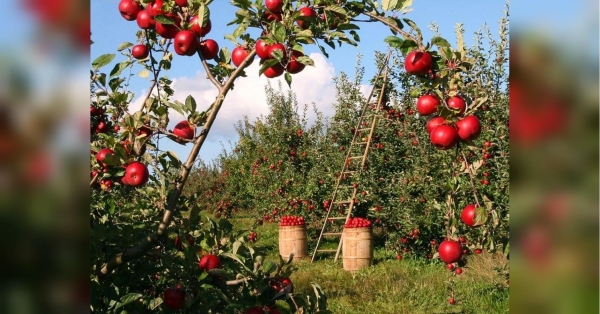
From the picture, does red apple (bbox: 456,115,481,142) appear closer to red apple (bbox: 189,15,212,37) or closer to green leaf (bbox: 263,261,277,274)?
green leaf (bbox: 263,261,277,274)

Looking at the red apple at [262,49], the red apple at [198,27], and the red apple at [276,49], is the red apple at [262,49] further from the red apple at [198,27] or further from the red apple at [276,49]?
the red apple at [198,27]

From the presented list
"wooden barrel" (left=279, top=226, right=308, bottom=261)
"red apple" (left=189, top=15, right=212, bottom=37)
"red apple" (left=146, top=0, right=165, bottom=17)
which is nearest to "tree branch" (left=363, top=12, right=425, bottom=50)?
"red apple" (left=189, top=15, right=212, bottom=37)

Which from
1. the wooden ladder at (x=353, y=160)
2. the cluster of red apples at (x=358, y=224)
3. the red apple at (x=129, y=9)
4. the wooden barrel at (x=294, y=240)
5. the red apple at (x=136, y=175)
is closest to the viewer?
the red apple at (x=136, y=175)

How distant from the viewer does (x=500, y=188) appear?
16.2 ft

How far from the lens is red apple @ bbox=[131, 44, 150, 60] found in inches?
62.0

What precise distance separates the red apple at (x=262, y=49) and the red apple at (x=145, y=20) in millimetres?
298

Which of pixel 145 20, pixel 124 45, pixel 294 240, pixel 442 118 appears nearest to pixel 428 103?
pixel 442 118

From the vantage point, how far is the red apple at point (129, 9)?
57.9 inches

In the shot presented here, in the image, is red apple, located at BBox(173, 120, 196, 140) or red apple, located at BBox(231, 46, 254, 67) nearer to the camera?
red apple, located at BBox(173, 120, 196, 140)

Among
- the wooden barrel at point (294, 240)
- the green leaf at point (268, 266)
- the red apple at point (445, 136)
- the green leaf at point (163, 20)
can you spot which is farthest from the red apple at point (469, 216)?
the wooden barrel at point (294, 240)

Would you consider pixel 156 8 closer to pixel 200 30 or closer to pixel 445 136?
pixel 200 30

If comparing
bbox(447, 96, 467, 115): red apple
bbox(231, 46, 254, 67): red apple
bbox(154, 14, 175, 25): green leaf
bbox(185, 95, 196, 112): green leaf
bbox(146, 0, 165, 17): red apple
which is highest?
bbox(146, 0, 165, 17): red apple

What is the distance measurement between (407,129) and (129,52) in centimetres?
595

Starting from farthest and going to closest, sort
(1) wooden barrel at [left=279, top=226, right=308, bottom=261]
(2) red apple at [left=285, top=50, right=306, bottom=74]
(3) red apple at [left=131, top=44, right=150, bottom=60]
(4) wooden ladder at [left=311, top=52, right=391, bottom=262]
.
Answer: (1) wooden barrel at [left=279, top=226, right=308, bottom=261] < (4) wooden ladder at [left=311, top=52, right=391, bottom=262] < (3) red apple at [left=131, top=44, right=150, bottom=60] < (2) red apple at [left=285, top=50, right=306, bottom=74]
